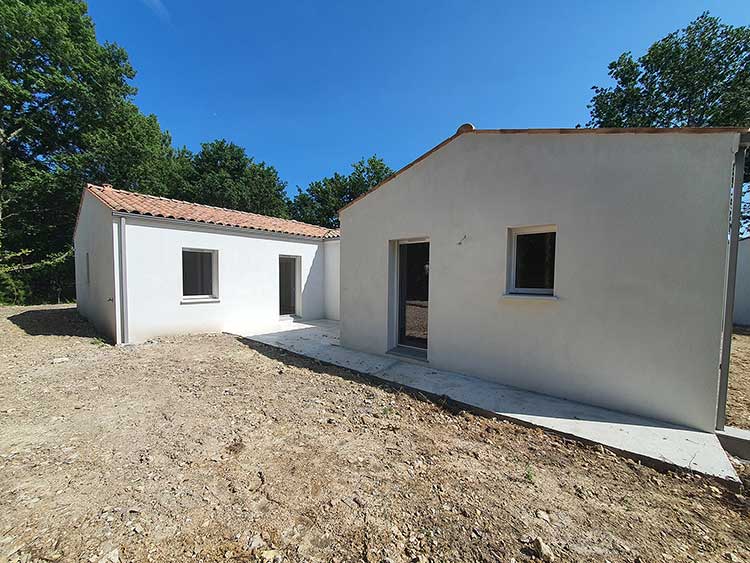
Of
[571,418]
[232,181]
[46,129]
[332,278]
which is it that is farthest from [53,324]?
[232,181]

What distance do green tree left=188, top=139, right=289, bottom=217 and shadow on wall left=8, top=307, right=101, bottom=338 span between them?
45.8ft

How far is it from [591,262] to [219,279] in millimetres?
8969

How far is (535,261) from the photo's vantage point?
459cm

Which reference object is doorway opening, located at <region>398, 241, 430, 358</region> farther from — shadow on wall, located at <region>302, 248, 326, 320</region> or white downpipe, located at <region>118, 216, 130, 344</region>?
white downpipe, located at <region>118, 216, 130, 344</region>

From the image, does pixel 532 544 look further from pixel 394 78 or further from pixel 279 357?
pixel 394 78

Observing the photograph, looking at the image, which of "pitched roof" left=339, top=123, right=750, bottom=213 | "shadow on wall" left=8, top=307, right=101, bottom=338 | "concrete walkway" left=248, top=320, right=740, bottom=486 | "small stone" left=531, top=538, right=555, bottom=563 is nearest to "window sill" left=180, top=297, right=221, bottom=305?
"shadow on wall" left=8, top=307, right=101, bottom=338

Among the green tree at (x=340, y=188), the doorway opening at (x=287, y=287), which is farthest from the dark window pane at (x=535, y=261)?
the green tree at (x=340, y=188)

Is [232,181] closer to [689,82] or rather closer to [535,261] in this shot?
[535,261]

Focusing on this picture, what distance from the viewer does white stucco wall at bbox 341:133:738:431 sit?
3385mm

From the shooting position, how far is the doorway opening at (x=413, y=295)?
610 centimetres

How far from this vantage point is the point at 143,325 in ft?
24.9

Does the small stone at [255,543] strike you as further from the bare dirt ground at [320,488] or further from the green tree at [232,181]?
the green tree at [232,181]

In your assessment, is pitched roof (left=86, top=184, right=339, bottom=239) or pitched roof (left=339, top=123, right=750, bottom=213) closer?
pitched roof (left=339, top=123, right=750, bottom=213)

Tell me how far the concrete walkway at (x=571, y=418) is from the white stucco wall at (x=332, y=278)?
523cm
